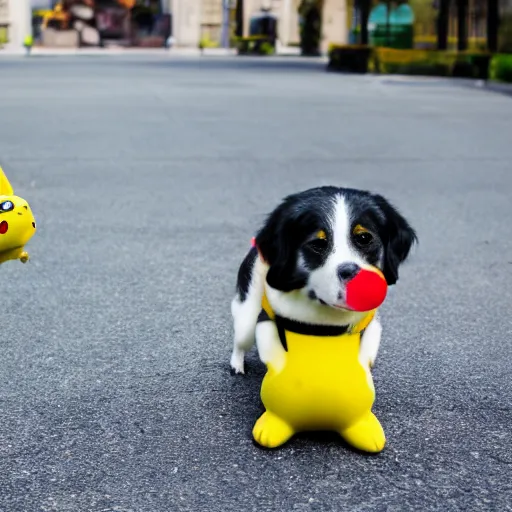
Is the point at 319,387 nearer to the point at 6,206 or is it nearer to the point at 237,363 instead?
the point at 237,363

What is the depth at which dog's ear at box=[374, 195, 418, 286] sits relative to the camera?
9.27 ft

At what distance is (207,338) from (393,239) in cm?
156

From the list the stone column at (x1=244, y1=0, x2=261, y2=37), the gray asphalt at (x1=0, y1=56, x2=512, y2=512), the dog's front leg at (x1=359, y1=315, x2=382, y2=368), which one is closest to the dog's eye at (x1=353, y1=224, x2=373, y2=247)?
A: the dog's front leg at (x1=359, y1=315, x2=382, y2=368)

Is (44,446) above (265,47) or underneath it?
underneath

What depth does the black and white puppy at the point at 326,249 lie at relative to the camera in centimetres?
269

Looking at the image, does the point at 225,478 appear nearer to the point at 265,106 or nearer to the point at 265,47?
the point at 265,106

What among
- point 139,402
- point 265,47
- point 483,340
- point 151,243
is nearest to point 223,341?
point 139,402

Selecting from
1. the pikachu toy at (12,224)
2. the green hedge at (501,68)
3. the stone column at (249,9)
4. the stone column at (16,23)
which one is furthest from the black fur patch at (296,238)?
the stone column at (16,23)

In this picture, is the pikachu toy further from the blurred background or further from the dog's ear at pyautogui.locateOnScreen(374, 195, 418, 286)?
the blurred background

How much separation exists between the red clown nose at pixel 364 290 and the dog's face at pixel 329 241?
0.9 inches

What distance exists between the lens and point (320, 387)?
9.45 feet

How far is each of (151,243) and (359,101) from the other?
40.8ft

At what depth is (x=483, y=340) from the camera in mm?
4211

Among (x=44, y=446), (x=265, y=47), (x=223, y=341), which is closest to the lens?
(x=44, y=446)
